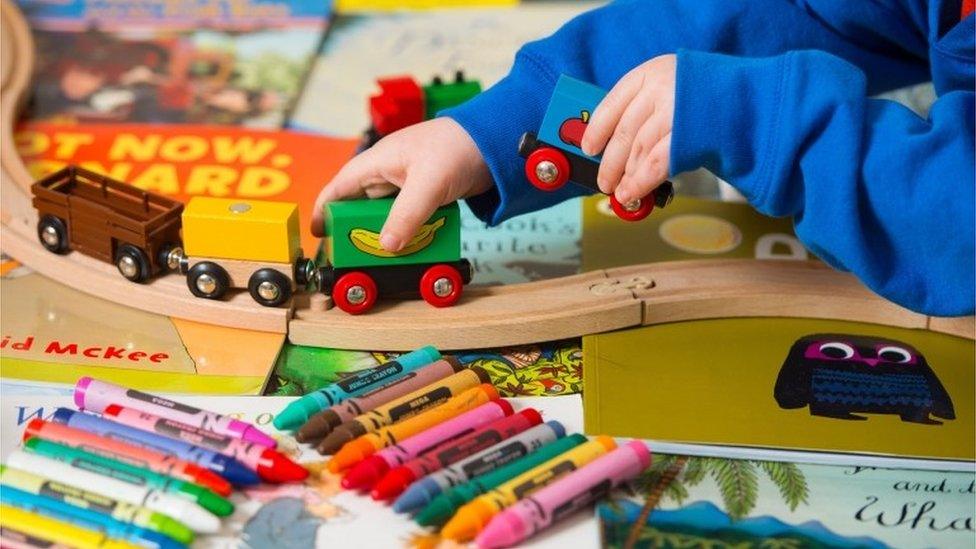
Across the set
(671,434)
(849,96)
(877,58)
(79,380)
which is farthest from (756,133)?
(79,380)

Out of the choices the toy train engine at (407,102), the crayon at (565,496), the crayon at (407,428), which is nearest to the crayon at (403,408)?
the crayon at (407,428)

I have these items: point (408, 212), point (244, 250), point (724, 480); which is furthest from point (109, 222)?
point (724, 480)

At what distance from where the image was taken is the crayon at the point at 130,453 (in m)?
0.63

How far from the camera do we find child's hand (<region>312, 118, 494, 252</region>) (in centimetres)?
79

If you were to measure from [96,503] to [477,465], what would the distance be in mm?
191

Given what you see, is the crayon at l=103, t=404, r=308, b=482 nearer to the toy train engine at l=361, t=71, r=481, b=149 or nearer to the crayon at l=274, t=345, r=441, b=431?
the crayon at l=274, t=345, r=441, b=431

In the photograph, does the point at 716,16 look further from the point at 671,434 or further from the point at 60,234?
the point at 60,234

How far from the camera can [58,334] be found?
32.2 inches

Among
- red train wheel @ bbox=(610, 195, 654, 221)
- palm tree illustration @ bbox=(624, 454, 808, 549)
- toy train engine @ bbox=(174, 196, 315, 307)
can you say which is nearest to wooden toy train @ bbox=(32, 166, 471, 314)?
toy train engine @ bbox=(174, 196, 315, 307)

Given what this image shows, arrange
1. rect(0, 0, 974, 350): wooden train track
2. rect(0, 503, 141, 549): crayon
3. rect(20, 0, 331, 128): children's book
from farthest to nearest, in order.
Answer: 1. rect(20, 0, 331, 128): children's book
2. rect(0, 0, 974, 350): wooden train track
3. rect(0, 503, 141, 549): crayon

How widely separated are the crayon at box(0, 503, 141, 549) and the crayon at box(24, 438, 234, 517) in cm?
4

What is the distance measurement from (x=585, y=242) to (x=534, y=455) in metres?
0.33

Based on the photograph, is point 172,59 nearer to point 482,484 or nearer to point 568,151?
point 568,151

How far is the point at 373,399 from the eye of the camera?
2.33ft
